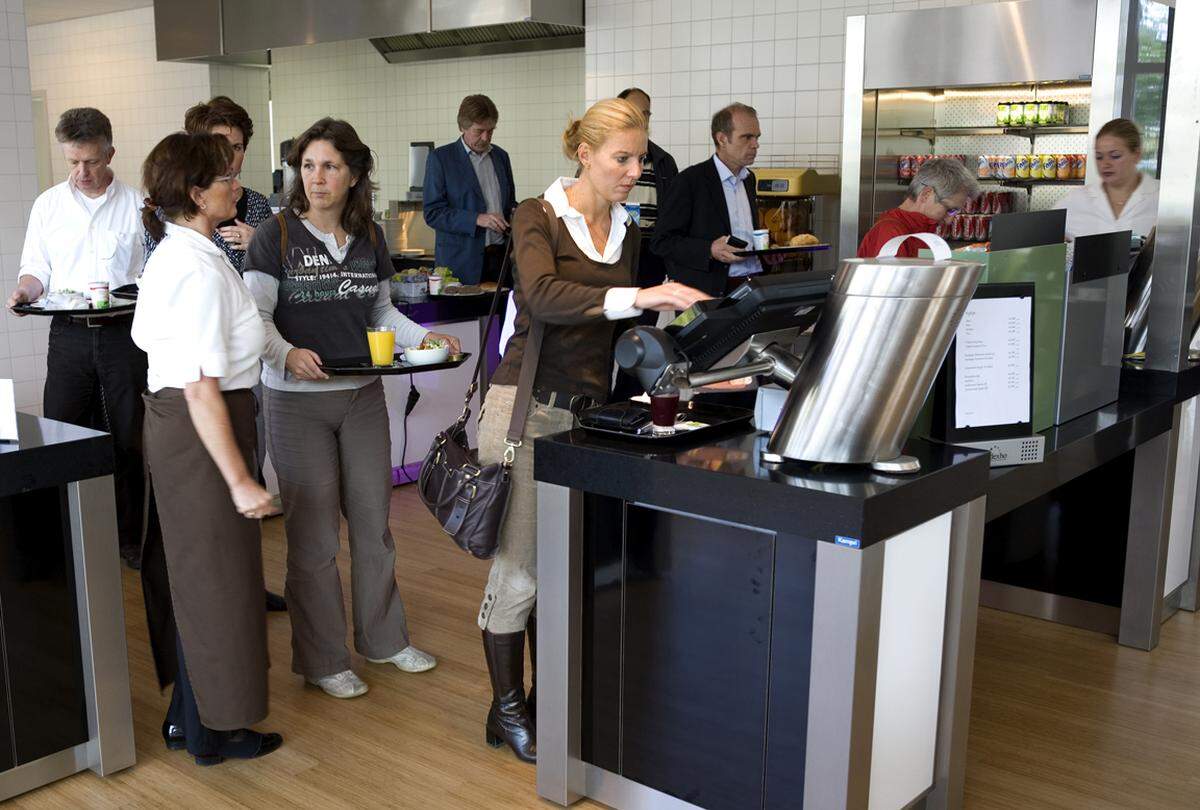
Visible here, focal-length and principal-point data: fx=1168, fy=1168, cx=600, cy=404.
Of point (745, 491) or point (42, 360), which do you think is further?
point (42, 360)

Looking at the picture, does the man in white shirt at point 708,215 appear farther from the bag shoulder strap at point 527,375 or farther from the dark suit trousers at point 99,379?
the bag shoulder strap at point 527,375

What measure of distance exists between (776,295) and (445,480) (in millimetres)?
909

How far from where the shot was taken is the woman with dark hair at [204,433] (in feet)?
8.08

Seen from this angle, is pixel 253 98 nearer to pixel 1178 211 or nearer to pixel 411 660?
pixel 411 660

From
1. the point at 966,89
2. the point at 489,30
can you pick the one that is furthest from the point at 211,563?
the point at 489,30

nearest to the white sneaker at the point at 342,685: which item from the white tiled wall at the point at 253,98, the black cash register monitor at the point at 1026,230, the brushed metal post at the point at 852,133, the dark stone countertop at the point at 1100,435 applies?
the dark stone countertop at the point at 1100,435

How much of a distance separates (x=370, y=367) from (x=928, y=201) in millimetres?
2354

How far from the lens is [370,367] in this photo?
2887 millimetres

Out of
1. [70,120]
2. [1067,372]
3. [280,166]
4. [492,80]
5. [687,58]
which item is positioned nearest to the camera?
[1067,372]

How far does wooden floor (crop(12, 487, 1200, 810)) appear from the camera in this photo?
269 cm

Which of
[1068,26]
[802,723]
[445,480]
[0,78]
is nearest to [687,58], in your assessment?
[1068,26]

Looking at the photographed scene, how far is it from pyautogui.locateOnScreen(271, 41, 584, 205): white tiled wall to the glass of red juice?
5490mm

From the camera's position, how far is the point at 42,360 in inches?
245

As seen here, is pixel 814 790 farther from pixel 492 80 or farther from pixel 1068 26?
pixel 492 80
